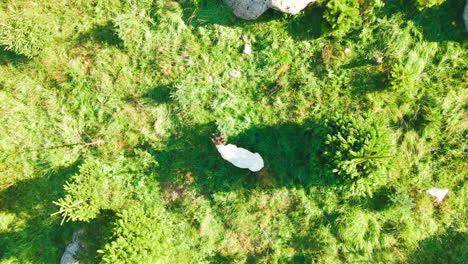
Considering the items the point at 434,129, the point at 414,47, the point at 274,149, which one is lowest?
the point at 274,149

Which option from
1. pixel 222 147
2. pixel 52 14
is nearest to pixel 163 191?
pixel 222 147

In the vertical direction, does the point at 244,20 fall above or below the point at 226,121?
above

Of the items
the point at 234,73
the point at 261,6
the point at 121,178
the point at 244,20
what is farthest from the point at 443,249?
the point at 121,178

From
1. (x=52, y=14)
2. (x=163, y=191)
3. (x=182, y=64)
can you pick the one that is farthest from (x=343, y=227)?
(x=52, y=14)

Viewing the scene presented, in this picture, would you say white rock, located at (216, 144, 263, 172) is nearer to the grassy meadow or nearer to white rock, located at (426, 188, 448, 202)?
the grassy meadow

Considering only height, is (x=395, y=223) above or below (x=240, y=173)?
below

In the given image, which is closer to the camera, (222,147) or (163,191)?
(222,147)

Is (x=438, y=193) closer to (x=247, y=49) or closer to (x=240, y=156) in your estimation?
(x=240, y=156)

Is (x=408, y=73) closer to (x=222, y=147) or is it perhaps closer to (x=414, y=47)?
(x=414, y=47)

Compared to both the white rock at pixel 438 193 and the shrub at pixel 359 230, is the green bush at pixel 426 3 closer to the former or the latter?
the white rock at pixel 438 193
